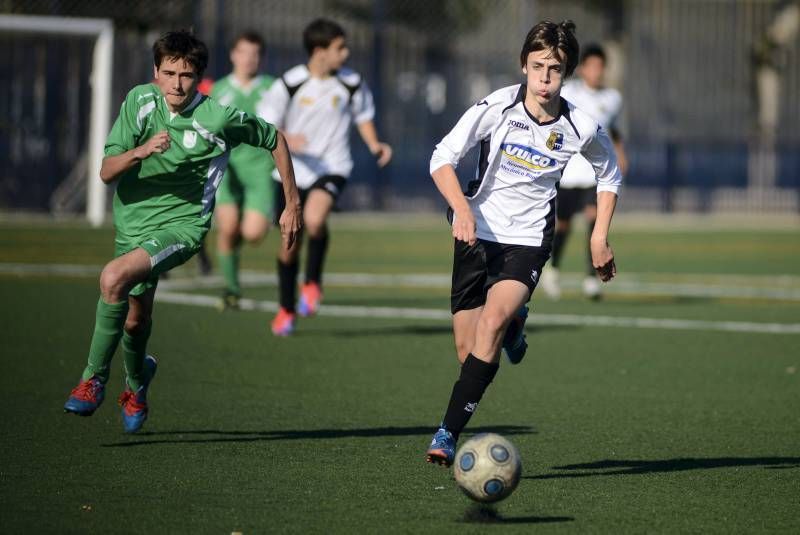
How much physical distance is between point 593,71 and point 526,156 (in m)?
8.02

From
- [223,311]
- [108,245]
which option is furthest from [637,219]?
[223,311]

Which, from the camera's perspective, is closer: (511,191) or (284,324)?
(511,191)

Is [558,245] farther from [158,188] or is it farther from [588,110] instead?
[158,188]

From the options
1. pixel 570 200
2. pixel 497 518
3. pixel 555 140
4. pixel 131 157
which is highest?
pixel 570 200

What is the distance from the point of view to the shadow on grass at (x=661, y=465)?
6.61 metres

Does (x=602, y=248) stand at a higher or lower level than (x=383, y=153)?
lower

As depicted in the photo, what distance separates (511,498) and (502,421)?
201 centimetres

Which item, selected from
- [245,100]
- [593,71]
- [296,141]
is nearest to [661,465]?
[296,141]

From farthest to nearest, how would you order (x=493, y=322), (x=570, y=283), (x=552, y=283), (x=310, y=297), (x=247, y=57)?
(x=570, y=283)
(x=552, y=283)
(x=247, y=57)
(x=310, y=297)
(x=493, y=322)

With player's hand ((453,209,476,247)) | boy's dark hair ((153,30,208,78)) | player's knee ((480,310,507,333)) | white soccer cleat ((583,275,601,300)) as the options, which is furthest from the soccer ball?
white soccer cleat ((583,275,601,300))

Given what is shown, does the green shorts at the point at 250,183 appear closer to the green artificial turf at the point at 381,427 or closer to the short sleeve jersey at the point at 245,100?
the short sleeve jersey at the point at 245,100

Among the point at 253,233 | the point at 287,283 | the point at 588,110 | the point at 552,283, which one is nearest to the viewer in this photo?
the point at 287,283

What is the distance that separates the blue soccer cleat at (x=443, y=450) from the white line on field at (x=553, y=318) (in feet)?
21.4

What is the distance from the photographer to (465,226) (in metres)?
6.42
